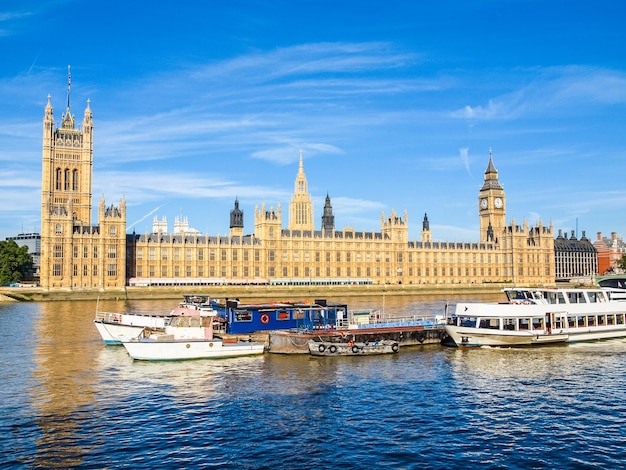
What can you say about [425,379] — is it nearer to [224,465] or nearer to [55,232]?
[224,465]

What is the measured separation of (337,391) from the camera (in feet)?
121

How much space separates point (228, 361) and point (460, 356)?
714 inches

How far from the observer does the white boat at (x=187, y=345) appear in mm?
46250

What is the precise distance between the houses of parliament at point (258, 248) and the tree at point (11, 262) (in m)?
11.1

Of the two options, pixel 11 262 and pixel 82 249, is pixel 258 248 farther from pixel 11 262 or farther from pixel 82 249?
pixel 11 262

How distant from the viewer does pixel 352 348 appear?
49594mm

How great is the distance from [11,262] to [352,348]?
110 m

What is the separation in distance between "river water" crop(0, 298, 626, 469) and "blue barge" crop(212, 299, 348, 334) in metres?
6.53

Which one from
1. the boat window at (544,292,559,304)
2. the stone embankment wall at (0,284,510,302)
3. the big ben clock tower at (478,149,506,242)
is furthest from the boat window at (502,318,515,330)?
the big ben clock tower at (478,149,506,242)

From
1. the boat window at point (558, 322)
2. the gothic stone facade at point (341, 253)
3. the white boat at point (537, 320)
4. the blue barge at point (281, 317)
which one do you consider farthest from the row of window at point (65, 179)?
the boat window at point (558, 322)

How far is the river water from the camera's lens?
25.9 metres

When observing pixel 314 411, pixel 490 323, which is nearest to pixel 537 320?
pixel 490 323

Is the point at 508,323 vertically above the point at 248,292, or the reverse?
the point at 248,292

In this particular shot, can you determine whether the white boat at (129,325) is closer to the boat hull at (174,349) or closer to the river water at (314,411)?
the river water at (314,411)
